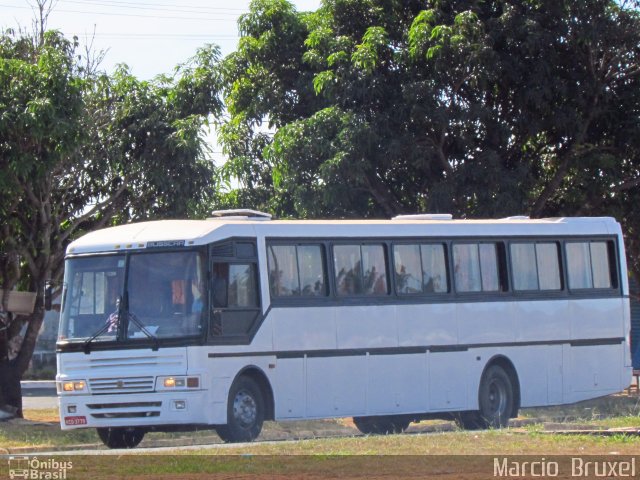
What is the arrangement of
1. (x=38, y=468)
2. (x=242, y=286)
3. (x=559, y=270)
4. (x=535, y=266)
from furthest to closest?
1. (x=559, y=270)
2. (x=535, y=266)
3. (x=242, y=286)
4. (x=38, y=468)

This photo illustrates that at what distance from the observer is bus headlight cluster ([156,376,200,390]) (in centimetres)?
1576

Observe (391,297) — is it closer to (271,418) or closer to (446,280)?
(446,280)

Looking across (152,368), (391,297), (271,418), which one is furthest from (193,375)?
(391,297)

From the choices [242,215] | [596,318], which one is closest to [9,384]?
[242,215]

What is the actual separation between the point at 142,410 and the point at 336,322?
10.6 feet

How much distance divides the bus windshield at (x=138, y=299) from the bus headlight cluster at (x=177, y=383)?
54cm

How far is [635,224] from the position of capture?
26.6 m

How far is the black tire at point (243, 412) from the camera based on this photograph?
16281mm

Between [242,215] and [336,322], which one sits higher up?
[242,215]

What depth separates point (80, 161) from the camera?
72.0 feet

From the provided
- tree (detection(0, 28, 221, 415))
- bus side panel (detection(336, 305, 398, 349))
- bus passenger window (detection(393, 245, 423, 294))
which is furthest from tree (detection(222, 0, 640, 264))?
bus side panel (detection(336, 305, 398, 349))

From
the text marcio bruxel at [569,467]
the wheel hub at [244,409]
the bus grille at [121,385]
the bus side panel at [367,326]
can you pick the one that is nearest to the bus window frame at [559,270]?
the bus side panel at [367,326]

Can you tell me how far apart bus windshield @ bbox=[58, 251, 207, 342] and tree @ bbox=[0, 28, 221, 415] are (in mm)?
4164

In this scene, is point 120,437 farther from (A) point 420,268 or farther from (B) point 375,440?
(A) point 420,268
